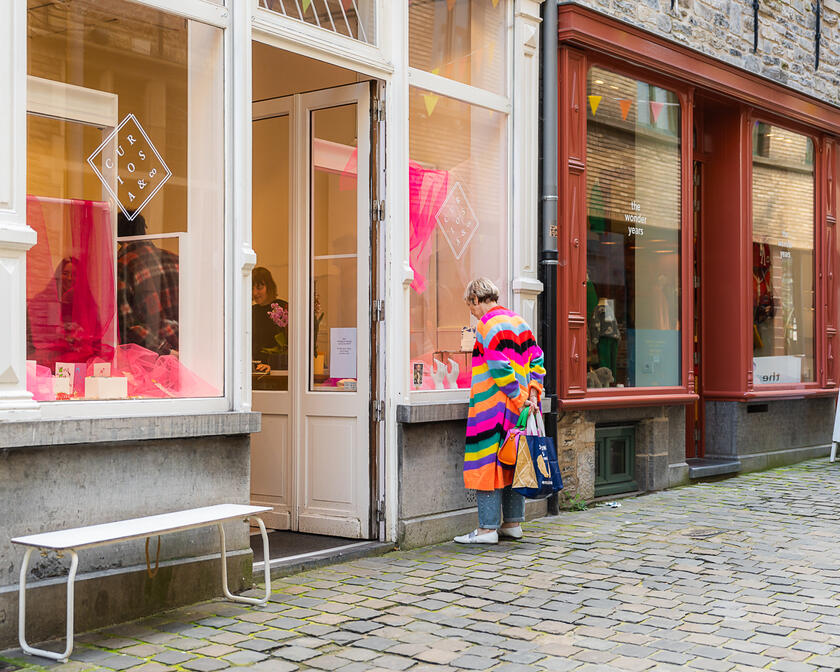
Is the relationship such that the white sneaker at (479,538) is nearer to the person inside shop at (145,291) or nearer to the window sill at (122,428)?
the window sill at (122,428)

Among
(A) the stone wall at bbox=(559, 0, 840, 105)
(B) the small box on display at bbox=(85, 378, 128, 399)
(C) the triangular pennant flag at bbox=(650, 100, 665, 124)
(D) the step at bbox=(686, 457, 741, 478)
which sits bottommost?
(D) the step at bbox=(686, 457, 741, 478)

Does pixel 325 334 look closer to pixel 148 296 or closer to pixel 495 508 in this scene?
pixel 495 508

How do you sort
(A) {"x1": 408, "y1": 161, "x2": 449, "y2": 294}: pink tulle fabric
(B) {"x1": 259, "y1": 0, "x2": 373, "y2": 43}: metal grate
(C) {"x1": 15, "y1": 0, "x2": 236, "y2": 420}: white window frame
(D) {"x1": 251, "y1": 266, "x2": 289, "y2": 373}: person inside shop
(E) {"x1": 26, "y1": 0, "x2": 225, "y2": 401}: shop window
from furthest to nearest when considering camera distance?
(D) {"x1": 251, "y1": 266, "x2": 289, "y2": 373}: person inside shop, (A) {"x1": 408, "y1": 161, "x2": 449, "y2": 294}: pink tulle fabric, (B) {"x1": 259, "y1": 0, "x2": 373, "y2": 43}: metal grate, (C) {"x1": 15, "y1": 0, "x2": 236, "y2": 420}: white window frame, (E) {"x1": 26, "y1": 0, "x2": 225, "y2": 401}: shop window

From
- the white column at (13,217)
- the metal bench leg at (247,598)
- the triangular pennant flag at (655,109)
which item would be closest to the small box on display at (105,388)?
the white column at (13,217)

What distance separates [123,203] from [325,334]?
7.28ft

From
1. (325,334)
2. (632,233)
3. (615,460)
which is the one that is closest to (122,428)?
(325,334)

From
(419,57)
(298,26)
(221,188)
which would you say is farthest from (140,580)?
(419,57)

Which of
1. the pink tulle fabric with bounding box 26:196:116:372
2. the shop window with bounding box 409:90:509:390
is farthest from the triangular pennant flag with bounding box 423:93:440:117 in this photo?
the pink tulle fabric with bounding box 26:196:116:372

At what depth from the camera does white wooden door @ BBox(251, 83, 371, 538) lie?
7.50 m

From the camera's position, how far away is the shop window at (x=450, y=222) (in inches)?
310

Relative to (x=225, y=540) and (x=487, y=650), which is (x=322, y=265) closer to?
(x=225, y=540)

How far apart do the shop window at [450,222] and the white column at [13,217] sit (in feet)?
10.5

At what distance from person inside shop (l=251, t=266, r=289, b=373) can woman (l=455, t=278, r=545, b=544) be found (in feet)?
4.80

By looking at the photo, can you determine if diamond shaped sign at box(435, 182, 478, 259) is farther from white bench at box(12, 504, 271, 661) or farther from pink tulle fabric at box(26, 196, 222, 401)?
white bench at box(12, 504, 271, 661)
